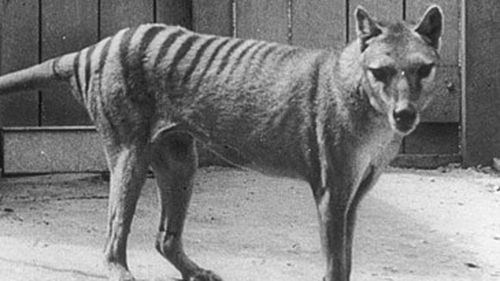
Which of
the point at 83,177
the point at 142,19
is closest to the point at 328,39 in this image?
the point at 142,19

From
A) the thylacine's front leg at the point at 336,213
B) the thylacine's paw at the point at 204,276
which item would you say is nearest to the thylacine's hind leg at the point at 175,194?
the thylacine's paw at the point at 204,276

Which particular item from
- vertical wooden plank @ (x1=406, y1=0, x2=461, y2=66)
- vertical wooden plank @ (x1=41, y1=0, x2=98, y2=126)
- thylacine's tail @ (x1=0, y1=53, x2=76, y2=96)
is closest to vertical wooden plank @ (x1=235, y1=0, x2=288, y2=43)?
vertical wooden plank @ (x1=406, y1=0, x2=461, y2=66)

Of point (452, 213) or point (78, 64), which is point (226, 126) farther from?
point (452, 213)

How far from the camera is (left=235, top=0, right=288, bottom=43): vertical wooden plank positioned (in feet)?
20.6

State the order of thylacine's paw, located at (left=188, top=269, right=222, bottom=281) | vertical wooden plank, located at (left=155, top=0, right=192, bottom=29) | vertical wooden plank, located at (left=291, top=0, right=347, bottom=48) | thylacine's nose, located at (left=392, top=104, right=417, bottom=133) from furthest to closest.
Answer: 1. vertical wooden plank, located at (left=291, top=0, right=347, bottom=48)
2. vertical wooden plank, located at (left=155, top=0, right=192, bottom=29)
3. thylacine's paw, located at (left=188, top=269, right=222, bottom=281)
4. thylacine's nose, located at (left=392, top=104, right=417, bottom=133)

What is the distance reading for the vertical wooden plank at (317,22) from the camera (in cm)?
629

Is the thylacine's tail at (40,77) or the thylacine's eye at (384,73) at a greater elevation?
the thylacine's eye at (384,73)

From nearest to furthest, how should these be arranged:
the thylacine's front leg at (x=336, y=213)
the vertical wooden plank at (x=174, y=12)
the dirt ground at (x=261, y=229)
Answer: the thylacine's front leg at (x=336, y=213), the dirt ground at (x=261, y=229), the vertical wooden plank at (x=174, y=12)

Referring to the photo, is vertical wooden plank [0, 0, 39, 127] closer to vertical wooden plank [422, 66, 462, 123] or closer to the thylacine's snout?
vertical wooden plank [422, 66, 462, 123]

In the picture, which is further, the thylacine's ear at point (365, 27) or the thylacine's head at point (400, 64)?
the thylacine's ear at point (365, 27)

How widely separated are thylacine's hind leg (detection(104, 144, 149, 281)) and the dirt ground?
121 millimetres

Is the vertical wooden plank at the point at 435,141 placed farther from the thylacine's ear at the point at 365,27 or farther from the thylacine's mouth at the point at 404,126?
the thylacine's mouth at the point at 404,126

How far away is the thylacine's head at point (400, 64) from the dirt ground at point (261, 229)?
3.29 feet

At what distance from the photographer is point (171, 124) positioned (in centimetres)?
348
